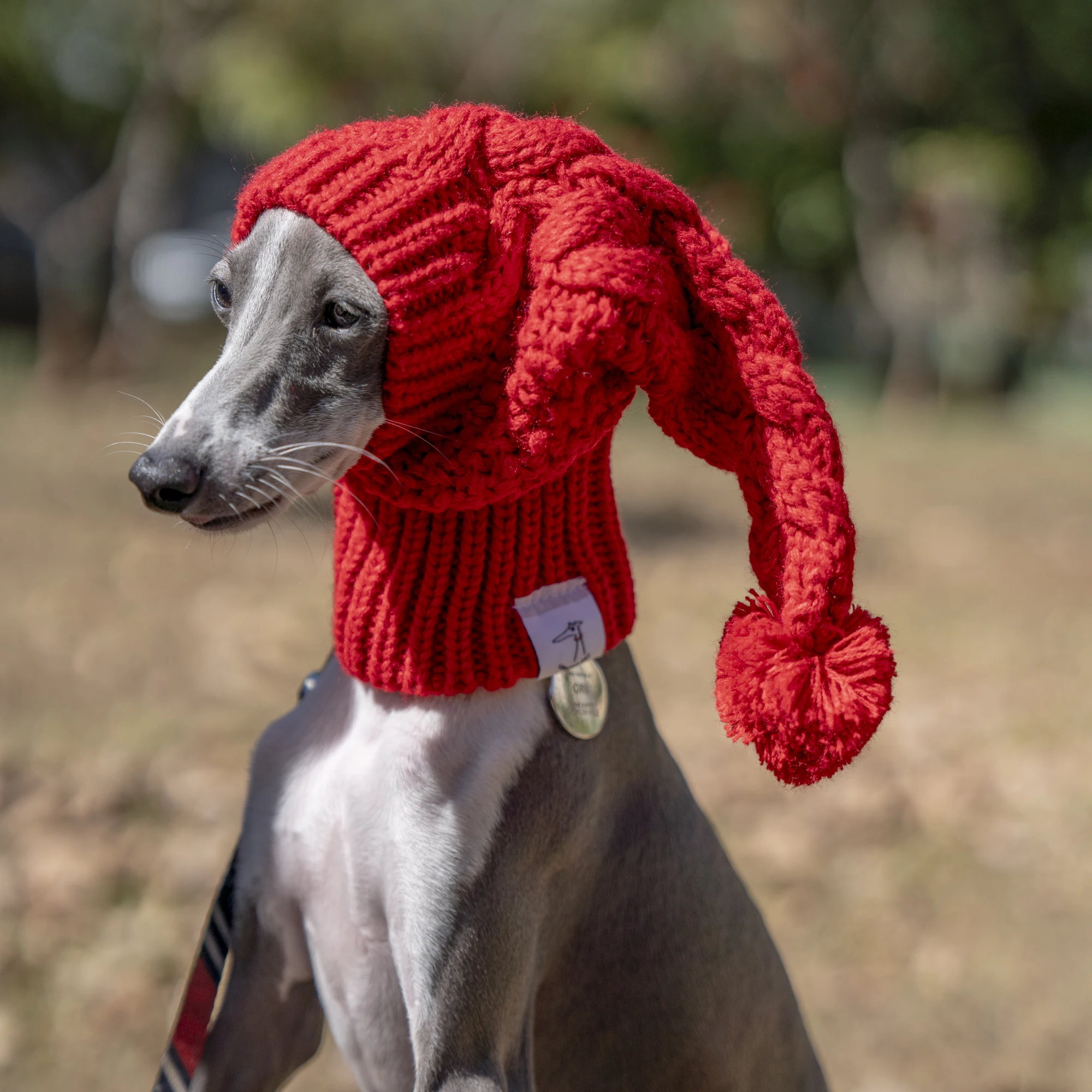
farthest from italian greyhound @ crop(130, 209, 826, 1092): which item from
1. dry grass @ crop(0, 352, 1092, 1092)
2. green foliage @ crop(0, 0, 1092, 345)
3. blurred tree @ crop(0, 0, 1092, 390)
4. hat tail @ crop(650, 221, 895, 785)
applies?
blurred tree @ crop(0, 0, 1092, 390)

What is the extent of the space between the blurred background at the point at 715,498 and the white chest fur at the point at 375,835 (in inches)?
17.6

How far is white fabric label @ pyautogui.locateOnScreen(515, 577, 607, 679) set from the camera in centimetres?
160

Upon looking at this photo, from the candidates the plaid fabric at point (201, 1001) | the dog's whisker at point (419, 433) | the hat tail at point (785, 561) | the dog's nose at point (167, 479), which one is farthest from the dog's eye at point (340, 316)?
the plaid fabric at point (201, 1001)

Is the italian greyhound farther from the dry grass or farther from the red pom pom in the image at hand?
the dry grass

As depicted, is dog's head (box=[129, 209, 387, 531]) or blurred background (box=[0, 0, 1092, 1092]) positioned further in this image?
blurred background (box=[0, 0, 1092, 1092])

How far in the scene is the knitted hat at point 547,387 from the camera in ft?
4.60

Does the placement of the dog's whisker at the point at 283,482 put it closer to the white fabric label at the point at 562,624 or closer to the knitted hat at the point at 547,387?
the knitted hat at the point at 547,387

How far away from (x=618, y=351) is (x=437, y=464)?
261mm

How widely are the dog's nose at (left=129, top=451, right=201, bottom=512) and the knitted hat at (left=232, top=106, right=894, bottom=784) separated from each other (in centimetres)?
24

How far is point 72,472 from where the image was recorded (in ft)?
27.4

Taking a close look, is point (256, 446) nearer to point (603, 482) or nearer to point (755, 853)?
point (603, 482)

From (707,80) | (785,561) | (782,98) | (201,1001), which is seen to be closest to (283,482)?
(785,561)

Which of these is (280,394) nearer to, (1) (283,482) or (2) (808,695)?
Answer: (1) (283,482)

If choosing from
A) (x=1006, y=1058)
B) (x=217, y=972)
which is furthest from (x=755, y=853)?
(x=217, y=972)
